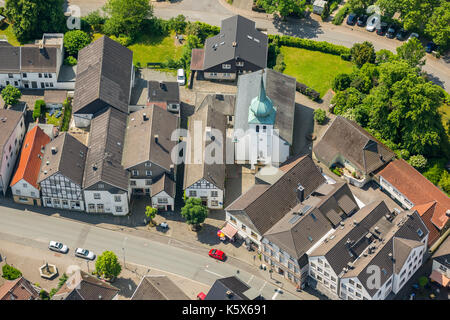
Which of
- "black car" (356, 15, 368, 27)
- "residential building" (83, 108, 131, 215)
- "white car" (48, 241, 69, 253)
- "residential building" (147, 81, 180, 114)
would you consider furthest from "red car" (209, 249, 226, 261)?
"black car" (356, 15, 368, 27)

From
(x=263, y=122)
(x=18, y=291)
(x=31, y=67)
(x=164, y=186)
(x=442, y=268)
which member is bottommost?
(x=18, y=291)

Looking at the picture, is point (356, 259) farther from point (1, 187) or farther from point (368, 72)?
A: point (1, 187)

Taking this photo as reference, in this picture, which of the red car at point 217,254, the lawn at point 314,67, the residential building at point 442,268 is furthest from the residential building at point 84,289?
the lawn at point 314,67

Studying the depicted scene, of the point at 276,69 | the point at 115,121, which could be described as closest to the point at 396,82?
the point at 276,69

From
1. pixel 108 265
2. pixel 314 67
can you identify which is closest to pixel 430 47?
pixel 314 67

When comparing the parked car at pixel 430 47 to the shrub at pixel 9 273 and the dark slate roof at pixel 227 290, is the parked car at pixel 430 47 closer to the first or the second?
the dark slate roof at pixel 227 290

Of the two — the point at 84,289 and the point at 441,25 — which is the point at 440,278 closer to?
the point at 84,289

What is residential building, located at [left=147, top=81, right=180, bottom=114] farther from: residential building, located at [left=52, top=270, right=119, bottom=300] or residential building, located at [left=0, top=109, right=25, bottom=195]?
residential building, located at [left=52, top=270, right=119, bottom=300]
